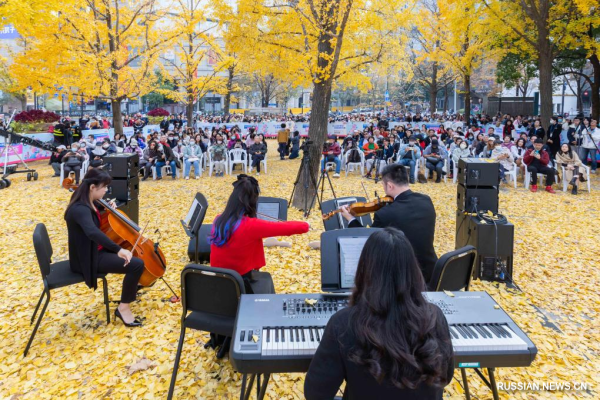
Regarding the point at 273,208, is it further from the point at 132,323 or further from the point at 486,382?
the point at 486,382

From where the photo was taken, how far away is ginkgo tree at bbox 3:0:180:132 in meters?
14.6

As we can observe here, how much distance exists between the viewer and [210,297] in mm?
3139

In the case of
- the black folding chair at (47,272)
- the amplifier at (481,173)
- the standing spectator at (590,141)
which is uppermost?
the standing spectator at (590,141)

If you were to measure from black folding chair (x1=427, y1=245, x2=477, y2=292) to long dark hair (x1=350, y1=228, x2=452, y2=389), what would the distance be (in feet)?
4.94

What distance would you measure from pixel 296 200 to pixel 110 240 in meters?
5.56

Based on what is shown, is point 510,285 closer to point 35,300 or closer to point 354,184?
point 35,300

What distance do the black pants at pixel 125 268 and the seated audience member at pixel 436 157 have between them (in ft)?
32.4

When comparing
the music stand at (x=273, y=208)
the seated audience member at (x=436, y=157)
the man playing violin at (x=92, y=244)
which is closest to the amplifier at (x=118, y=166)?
the music stand at (x=273, y=208)

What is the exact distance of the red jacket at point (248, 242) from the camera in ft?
11.3

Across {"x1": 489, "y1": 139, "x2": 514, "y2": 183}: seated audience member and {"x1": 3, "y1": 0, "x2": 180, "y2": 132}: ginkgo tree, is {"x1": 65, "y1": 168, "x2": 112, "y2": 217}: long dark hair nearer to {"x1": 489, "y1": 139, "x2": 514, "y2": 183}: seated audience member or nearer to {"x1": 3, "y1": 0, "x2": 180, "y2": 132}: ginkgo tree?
{"x1": 489, "y1": 139, "x2": 514, "y2": 183}: seated audience member

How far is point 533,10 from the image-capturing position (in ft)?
44.2

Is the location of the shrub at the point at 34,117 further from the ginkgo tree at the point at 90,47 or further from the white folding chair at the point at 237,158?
the white folding chair at the point at 237,158

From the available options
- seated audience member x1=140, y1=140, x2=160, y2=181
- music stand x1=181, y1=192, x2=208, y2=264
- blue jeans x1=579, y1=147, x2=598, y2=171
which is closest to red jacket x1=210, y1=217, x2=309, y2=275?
music stand x1=181, y1=192, x2=208, y2=264

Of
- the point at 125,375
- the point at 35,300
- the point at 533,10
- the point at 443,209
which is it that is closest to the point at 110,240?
the point at 125,375
